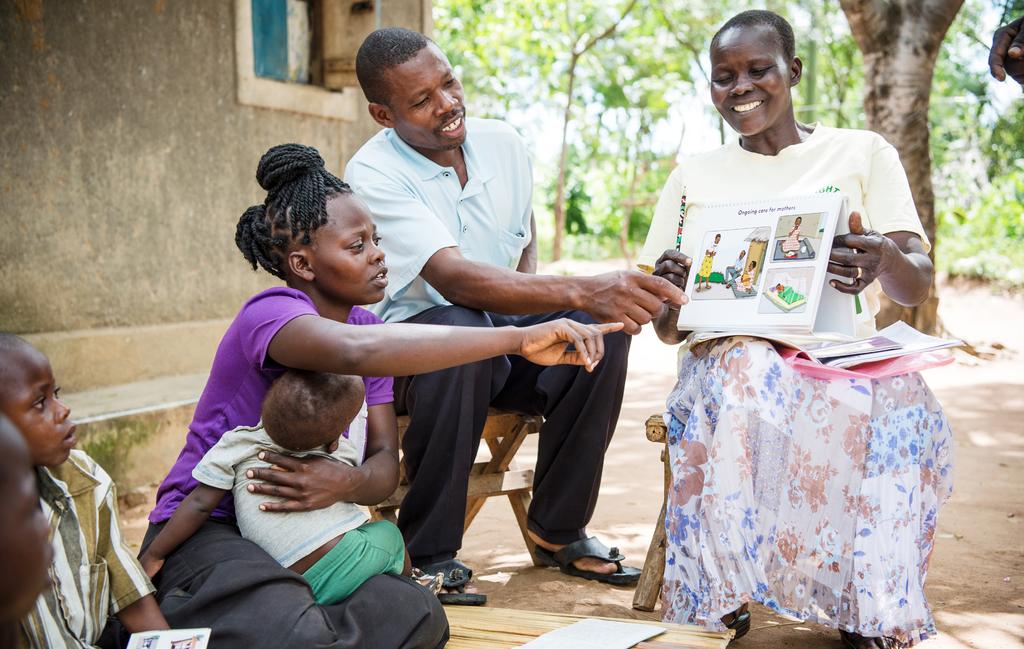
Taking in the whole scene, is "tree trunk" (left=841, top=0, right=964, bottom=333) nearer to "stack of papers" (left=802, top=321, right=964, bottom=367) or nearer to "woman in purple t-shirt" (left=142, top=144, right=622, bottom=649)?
"stack of papers" (left=802, top=321, right=964, bottom=367)

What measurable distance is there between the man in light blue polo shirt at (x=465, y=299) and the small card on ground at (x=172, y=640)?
3.33 feet

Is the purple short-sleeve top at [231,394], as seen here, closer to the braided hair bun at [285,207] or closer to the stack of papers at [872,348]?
the braided hair bun at [285,207]

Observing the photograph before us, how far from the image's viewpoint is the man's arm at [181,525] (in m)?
2.43

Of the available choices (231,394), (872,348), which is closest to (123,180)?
(231,394)

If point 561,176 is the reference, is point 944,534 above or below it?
below

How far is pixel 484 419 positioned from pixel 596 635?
0.91 meters

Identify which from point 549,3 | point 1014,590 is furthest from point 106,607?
point 549,3

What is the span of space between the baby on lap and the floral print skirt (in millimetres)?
957

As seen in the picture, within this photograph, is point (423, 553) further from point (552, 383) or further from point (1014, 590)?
point (1014, 590)

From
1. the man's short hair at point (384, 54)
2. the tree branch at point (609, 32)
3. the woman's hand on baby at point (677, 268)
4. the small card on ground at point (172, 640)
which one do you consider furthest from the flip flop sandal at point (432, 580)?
the tree branch at point (609, 32)

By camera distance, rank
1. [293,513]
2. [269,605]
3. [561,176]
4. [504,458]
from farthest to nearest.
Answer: [561,176] → [504,458] → [293,513] → [269,605]

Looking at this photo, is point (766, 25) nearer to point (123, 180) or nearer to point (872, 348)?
point (872, 348)

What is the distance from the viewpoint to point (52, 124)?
16.6 feet

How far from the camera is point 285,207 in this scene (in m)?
2.67
